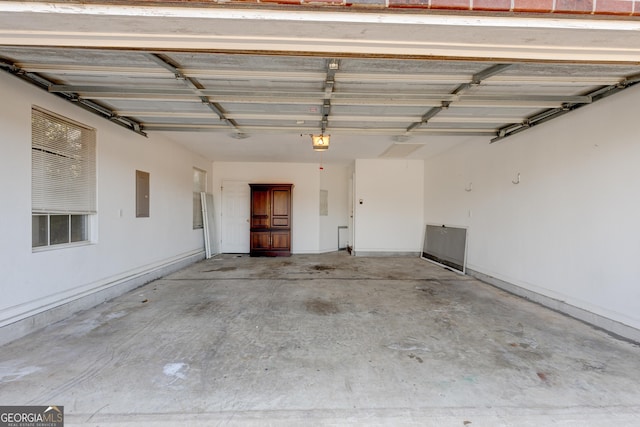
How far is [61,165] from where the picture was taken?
10.9 feet

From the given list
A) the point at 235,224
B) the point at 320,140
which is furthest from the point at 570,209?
the point at 235,224

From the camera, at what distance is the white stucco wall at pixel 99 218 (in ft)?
8.84

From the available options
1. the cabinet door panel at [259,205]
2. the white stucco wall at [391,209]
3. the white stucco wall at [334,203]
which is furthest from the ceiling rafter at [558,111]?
the cabinet door panel at [259,205]

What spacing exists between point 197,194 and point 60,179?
13.1 ft

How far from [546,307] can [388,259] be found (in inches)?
151

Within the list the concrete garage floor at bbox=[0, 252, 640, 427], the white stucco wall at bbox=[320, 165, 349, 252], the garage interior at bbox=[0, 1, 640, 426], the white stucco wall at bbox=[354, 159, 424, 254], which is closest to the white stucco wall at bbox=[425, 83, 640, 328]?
the garage interior at bbox=[0, 1, 640, 426]

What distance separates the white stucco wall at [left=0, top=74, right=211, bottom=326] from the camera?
269 centimetres

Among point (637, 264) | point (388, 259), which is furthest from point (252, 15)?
point (388, 259)

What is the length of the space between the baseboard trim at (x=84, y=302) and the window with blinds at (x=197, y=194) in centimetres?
143

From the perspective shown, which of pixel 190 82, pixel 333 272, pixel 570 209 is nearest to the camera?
pixel 190 82

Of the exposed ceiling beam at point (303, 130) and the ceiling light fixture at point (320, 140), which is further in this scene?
the ceiling light fixture at point (320, 140)

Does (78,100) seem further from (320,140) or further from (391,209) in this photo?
(391,209)

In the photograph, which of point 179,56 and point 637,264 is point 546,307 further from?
point 179,56

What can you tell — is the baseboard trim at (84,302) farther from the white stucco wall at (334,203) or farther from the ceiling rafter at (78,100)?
the white stucco wall at (334,203)
